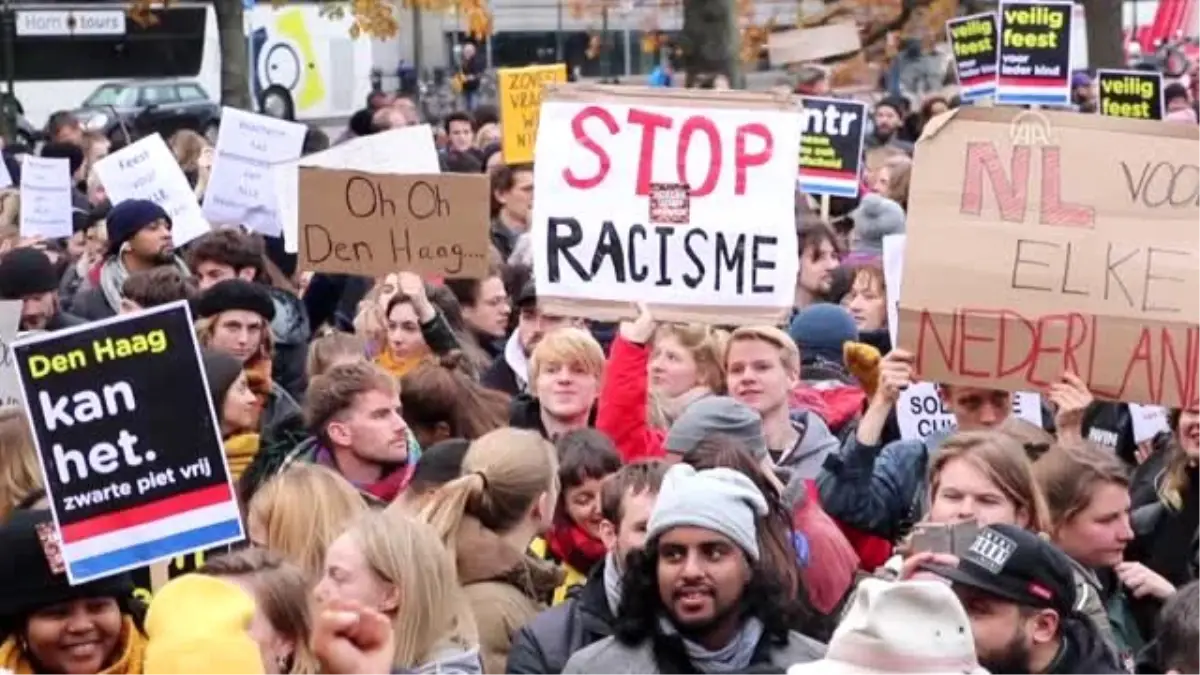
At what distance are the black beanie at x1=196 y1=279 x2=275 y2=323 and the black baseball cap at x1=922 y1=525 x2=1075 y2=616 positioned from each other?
4.32 metres

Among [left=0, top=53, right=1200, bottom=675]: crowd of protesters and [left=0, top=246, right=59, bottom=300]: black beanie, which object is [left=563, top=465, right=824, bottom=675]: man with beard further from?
[left=0, top=246, right=59, bottom=300]: black beanie

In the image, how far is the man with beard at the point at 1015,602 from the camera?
205 inches

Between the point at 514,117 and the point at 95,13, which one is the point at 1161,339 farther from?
the point at 95,13

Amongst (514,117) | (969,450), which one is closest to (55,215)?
(514,117)

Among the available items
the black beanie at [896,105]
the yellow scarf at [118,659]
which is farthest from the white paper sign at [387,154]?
the black beanie at [896,105]

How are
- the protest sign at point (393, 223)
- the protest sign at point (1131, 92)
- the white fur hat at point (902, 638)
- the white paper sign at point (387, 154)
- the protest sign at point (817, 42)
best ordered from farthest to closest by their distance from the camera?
the protest sign at point (817, 42) → the protest sign at point (1131, 92) → the white paper sign at point (387, 154) → the protest sign at point (393, 223) → the white fur hat at point (902, 638)

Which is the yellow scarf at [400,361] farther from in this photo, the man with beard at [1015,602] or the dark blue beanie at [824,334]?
the man with beard at [1015,602]

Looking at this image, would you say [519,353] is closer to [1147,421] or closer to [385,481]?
[1147,421]

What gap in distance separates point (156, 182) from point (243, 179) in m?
0.43

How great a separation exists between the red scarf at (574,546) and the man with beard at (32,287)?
4.32 metres

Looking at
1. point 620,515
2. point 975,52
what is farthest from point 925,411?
point 975,52

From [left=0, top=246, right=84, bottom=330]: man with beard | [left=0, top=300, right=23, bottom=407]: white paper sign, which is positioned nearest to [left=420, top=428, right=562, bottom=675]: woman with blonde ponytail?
[left=0, top=300, right=23, bottom=407]: white paper sign

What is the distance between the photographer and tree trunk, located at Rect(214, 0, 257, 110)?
26.0m

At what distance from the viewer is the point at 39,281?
10969 millimetres
